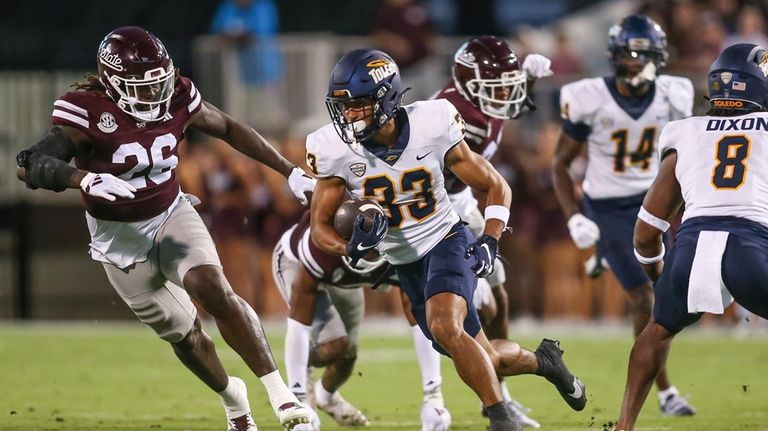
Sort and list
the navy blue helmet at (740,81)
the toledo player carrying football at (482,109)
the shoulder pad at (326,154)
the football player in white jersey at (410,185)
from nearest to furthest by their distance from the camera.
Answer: the navy blue helmet at (740,81)
the football player in white jersey at (410,185)
the shoulder pad at (326,154)
the toledo player carrying football at (482,109)

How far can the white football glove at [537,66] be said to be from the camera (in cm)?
764

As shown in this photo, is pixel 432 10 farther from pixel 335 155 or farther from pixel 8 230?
pixel 335 155

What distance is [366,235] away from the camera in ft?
18.7

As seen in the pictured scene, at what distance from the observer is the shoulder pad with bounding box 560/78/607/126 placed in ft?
26.2

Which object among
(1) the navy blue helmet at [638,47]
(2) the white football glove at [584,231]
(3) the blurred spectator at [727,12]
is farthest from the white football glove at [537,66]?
(3) the blurred spectator at [727,12]

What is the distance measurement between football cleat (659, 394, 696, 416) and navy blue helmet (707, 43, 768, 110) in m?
2.31

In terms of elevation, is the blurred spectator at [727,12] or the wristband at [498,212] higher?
the wristband at [498,212]

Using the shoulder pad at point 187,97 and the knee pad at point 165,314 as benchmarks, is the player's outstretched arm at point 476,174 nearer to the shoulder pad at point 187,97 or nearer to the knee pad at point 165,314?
the shoulder pad at point 187,97

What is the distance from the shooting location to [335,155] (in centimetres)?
603

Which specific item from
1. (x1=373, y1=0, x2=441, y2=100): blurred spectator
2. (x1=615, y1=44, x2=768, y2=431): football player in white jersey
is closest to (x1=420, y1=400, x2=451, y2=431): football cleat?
(x1=615, y1=44, x2=768, y2=431): football player in white jersey

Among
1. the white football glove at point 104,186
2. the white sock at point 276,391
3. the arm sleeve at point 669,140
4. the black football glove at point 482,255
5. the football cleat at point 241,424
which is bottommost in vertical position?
the football cleat at point 241,424

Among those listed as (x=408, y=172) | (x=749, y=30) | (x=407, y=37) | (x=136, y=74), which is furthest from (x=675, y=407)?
(x=407, y=37)

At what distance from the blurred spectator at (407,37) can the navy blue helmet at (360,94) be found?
8.36 m

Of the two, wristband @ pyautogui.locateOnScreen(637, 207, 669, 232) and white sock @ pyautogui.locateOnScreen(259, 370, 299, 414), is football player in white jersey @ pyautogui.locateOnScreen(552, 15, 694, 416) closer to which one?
wristband @ pyautogui.locateOnScreen(637, 207, 669, 232)
